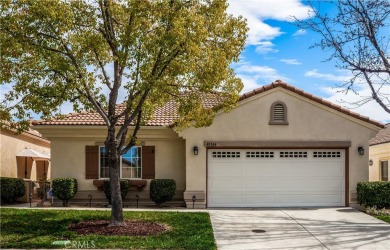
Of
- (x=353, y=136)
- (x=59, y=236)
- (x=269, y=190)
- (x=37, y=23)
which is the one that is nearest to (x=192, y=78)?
(x=37, y=23)

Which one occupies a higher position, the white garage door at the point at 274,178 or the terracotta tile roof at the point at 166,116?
the terracotta tile roof at the point at 166,116

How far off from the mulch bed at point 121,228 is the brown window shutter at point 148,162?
472 cm

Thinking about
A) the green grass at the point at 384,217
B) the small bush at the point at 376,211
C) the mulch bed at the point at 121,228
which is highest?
the mulch bed at the point at 121,228

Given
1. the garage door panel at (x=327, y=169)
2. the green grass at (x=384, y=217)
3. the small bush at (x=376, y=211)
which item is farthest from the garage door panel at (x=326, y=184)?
the green grass at (x=384, y=217)

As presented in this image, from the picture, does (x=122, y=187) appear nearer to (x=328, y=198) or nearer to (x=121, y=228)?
(x=121, y=228)

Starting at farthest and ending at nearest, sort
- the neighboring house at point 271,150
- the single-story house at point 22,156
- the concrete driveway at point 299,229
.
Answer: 1. the single-story house at point 22,156
2. the neighboring house at point 271,150
3. the concrete driveway at point 299,229

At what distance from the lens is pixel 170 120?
57.3ft

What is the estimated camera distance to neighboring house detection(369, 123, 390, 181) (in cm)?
2455

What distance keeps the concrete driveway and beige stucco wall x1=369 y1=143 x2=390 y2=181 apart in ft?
32.8

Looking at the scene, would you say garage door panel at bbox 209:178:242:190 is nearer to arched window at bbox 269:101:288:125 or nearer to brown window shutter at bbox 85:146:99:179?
arched window at bbox 269:101:288:125

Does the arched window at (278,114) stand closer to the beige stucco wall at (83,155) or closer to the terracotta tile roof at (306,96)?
the terracotta tile roof at (306,96)

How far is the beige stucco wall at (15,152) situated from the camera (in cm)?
2108

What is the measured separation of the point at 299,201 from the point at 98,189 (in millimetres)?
7861

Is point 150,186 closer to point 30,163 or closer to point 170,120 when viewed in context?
point 170,120
